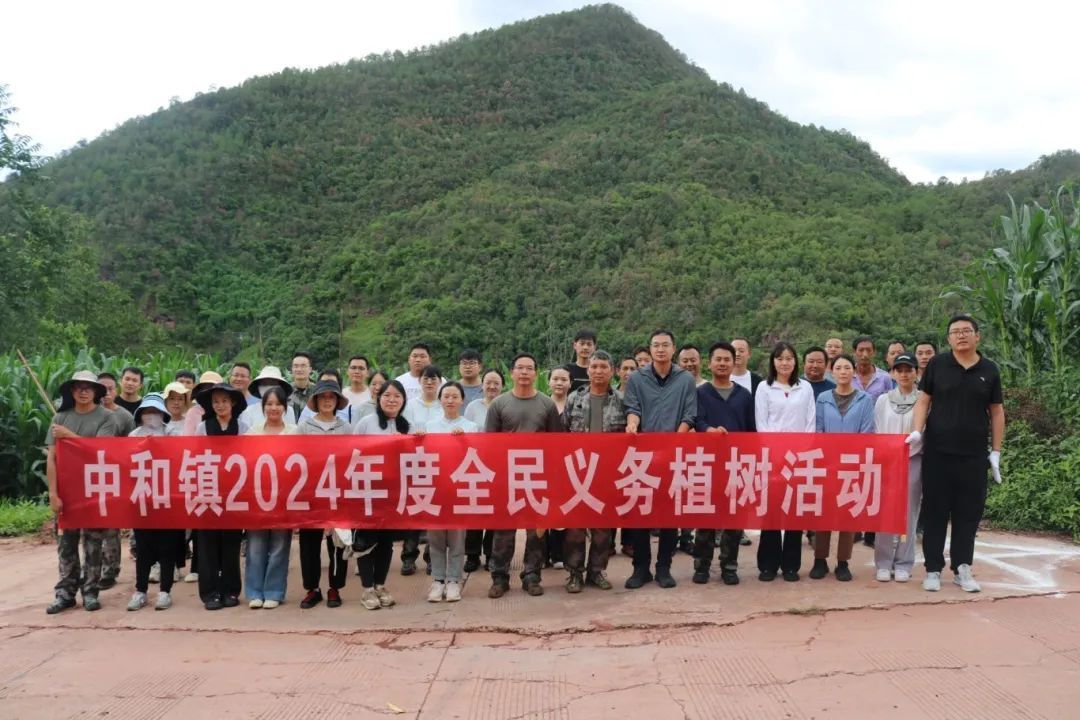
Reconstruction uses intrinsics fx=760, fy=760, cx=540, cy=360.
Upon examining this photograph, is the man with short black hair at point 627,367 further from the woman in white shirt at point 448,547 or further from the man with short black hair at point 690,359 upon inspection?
the woman in white shirt at point 448,547

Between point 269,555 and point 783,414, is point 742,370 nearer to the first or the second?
point 783,414

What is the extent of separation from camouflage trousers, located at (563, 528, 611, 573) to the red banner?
0.29 ft

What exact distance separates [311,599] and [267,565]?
36cm

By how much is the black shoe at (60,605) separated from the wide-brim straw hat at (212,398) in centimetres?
134

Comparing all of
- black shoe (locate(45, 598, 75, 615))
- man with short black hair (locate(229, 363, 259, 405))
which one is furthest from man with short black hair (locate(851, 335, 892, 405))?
black shoe (locate(45, 598, 75, 615))

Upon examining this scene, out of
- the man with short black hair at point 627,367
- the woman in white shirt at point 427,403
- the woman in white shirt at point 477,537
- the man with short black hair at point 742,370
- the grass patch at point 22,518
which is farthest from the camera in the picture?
the grass patch at point 22,518

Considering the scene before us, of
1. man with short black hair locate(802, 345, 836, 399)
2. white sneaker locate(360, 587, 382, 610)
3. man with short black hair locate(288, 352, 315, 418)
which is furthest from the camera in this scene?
man with short black hair locate(288, 352, 315, 418)

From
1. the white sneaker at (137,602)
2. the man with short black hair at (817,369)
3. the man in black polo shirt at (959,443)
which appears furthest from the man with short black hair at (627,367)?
the white sneaker at (137,602)

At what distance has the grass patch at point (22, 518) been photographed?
689 centimetres

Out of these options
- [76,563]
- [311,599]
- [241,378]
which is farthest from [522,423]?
[76,563]

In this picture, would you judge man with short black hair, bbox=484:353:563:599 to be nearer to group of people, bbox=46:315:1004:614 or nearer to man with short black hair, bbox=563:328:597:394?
group of people, bbox=46:315:1004:614

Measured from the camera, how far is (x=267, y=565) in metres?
4.61

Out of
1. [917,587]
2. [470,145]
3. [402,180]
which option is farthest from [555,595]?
[470,145]

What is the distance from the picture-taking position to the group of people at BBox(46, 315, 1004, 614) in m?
4.51
